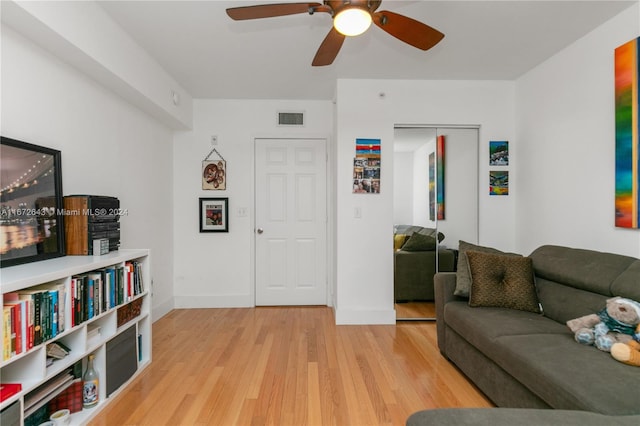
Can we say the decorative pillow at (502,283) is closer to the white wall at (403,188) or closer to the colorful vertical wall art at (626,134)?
the colorful vertical wall art at (626,134)

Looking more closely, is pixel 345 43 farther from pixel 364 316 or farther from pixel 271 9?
pixel 364 316

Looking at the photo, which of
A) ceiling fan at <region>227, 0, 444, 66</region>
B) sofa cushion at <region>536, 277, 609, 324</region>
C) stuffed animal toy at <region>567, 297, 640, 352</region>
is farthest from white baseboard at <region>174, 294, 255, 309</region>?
stuffed animal toy at <region>567, 297, 640, 352</region>

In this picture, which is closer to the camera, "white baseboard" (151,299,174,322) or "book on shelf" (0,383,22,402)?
"book on shelf" (0,383,22,402)

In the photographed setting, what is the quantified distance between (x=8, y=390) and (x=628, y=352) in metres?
2.81

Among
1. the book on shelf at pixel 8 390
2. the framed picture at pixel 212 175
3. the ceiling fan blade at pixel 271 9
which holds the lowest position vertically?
the book on shelf at pixel 8 390

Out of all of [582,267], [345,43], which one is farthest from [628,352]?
[345,43]

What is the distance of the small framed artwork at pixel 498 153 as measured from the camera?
3.50 metres

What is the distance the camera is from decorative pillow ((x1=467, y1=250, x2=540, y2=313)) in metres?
2.29

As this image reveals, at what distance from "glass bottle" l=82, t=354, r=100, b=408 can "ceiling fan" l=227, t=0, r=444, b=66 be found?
217cm

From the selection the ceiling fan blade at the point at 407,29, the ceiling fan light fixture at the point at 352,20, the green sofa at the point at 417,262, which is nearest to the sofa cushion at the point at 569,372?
the green sofa at the point at 417,262

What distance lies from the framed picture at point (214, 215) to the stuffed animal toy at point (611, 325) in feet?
11.4

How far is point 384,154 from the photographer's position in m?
3.47

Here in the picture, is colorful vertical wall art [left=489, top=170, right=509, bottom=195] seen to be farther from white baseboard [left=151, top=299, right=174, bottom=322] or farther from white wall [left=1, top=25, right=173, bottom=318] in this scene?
white baseboard [left=151, top=299, right=174, bottom=322]

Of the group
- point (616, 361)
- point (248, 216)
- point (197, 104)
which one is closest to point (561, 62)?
point (616, 361)
